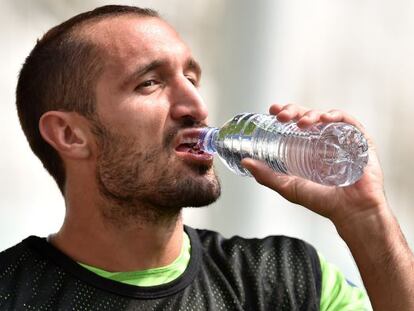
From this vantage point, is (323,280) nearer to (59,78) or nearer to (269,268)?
(269,268)

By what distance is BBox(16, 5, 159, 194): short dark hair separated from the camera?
1.62m

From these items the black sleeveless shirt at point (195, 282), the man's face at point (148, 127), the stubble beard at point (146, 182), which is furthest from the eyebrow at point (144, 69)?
the black sleeveless shirt at point (195, 282)

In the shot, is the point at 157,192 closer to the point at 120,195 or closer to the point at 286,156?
the point at 120,195

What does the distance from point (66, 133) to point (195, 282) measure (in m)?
0.41

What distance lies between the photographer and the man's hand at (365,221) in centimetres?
137

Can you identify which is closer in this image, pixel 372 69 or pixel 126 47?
pixel 126 47

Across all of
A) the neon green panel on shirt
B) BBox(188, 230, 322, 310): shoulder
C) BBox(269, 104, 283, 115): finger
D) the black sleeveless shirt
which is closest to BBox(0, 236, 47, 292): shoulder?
the black sleeveless shirt

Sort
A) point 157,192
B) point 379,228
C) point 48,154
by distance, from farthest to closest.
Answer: point 48,154 < point 157,192 < point 379,228

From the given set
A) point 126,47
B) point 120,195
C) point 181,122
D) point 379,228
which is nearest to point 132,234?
point 120,195

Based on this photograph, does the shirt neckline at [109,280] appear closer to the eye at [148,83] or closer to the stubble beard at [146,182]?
the stubble beard at [146,182]

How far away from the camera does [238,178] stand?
8.27 feet

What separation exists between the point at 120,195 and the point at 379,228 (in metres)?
0.53

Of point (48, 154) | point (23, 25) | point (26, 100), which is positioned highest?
point (23, 25)

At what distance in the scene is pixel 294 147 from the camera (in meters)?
1.40
